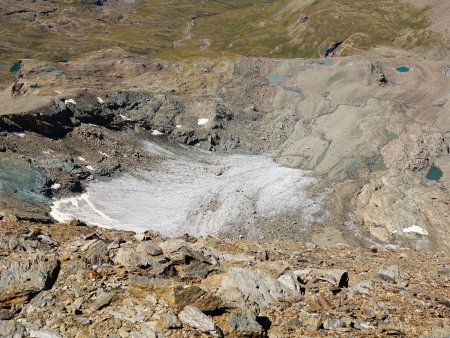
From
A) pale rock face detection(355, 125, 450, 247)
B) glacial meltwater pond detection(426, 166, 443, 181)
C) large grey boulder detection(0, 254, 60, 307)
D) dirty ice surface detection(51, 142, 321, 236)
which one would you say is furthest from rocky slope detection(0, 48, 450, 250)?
large grey boulder detection(0, 254, 60, 307)

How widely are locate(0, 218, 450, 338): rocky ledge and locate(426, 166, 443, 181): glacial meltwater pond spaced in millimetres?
56748

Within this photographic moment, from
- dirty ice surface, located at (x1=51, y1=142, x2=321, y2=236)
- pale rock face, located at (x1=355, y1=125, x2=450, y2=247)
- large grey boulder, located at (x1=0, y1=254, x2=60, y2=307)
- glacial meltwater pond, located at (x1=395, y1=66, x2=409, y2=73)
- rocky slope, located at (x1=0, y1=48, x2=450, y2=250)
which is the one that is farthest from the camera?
glacial meltwater pond, located at (x1=395, y1=66, x2=409, y2=73)

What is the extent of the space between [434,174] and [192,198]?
4398 centimetres

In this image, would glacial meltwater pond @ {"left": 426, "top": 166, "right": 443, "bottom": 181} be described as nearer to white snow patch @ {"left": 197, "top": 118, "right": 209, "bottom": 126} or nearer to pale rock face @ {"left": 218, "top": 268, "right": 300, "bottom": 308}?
white snow patch @ {"left": 197, "top": 118, "right": 209, "bottom": 126}

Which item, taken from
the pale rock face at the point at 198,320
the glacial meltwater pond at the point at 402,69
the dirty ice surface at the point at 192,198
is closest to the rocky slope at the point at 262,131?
the dirty ice surface at the point at 192,198

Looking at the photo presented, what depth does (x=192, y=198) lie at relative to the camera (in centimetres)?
7481

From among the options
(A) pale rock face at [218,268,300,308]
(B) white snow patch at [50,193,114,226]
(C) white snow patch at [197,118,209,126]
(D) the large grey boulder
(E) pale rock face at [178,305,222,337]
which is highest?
(D) the large grey boulder

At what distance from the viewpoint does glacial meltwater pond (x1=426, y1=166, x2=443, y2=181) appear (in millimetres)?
77719

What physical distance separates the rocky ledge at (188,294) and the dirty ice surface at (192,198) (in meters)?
39.8

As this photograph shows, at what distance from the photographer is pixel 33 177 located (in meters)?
67.6

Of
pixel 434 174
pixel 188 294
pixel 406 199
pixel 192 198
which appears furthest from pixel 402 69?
pixel 188 294

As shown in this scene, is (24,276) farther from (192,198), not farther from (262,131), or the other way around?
(262,131)

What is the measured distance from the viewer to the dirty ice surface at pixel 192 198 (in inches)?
2611

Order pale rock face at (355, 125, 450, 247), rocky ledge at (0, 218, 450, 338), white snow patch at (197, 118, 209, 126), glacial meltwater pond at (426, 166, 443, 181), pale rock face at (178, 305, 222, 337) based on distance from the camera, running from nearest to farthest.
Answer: pale rock face at (178, 305, 222, 337) < rocky ledge at (0, 218, 450, 338) < pale rock face at (355, 125, 450, 247) < glacial meltwater pond at (426, 166, 443, 181) < white snow patch at (197, 118, 209, 126)
